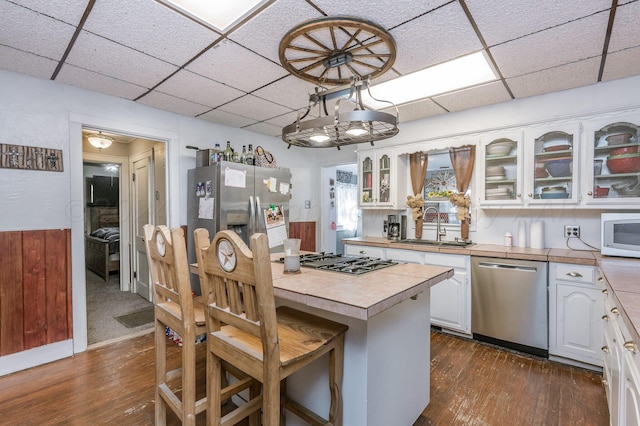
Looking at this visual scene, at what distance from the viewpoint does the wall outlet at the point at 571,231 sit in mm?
2789

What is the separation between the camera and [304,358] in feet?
4.05

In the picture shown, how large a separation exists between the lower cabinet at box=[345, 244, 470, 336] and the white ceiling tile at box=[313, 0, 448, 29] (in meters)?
2.12

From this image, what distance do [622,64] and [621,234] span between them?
1286 millimetres

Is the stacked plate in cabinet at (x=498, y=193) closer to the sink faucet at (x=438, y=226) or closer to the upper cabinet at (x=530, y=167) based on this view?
the upper cabinet at (x=530, y=167)

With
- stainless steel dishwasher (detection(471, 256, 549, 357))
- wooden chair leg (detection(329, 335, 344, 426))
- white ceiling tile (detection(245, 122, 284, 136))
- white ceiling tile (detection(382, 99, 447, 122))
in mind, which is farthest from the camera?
white ceiling tile (detection(245, 122, 284, 136))

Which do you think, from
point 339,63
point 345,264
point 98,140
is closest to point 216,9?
point 339,63

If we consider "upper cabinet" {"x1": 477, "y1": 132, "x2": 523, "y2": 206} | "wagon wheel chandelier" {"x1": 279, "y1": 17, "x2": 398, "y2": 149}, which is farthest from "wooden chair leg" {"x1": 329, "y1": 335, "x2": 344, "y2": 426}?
"upper cabinet" {"x1": 477, "y1": 132, "x2": 523, "y2": 206}

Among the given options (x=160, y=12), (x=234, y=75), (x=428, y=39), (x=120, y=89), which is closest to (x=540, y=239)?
(x=428, y=39)

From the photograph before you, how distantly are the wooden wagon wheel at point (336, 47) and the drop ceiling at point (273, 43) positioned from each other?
62mm

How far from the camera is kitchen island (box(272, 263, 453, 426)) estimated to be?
1.32m

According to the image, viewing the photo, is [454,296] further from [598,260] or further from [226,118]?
[226,118]

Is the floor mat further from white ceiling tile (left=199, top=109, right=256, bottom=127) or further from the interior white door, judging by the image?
white ceiling tile (left=199, top=109, right=256, bottom=127)

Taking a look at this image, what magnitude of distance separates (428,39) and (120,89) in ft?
8.64

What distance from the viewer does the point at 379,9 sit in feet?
5.41
